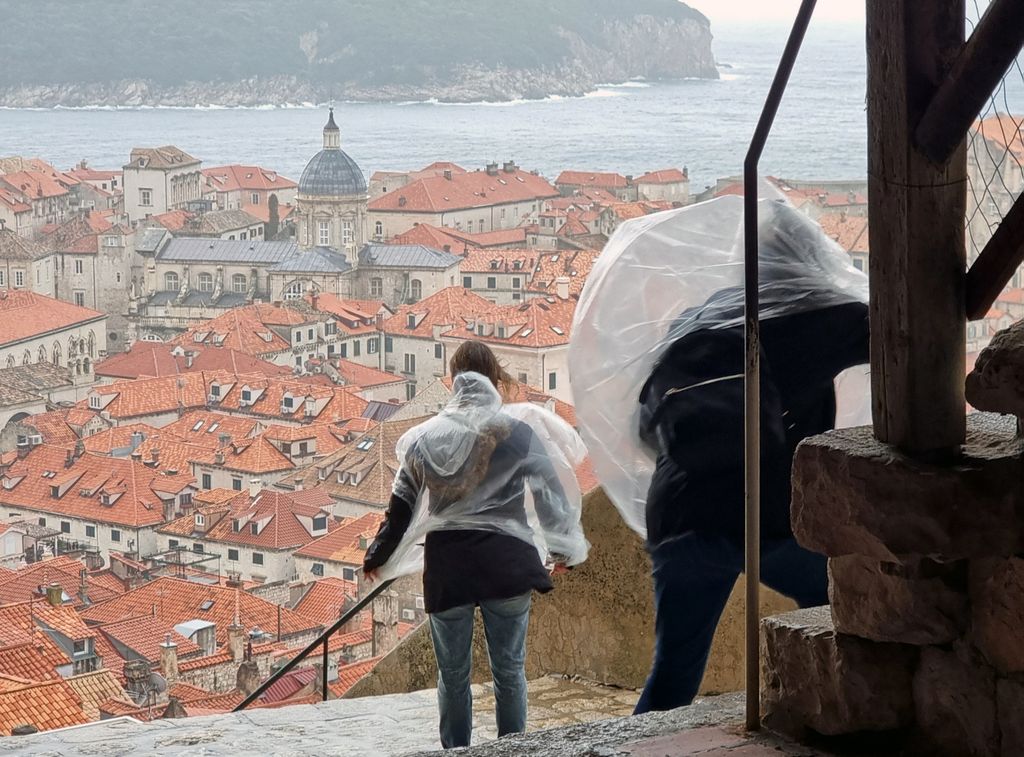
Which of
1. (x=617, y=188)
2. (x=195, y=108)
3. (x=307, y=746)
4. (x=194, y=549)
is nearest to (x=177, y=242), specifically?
(x=195, y=108)

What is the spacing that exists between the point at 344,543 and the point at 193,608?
296 centimetres

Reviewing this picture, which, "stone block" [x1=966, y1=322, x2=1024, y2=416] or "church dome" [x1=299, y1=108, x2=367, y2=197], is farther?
"church dome" [x1=299, y1=108, x2=367, y2=197]

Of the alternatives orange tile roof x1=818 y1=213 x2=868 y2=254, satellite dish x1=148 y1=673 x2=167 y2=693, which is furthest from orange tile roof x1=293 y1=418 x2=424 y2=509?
orange tile roof x1=818 y1=213 x2=868 y2=254

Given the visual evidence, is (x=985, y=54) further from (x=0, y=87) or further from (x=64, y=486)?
(x=0, y=87)

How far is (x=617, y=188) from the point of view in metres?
37.8

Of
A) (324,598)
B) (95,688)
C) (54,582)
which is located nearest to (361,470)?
(324,598)

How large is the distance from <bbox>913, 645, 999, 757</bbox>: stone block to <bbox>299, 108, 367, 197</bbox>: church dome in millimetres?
44163

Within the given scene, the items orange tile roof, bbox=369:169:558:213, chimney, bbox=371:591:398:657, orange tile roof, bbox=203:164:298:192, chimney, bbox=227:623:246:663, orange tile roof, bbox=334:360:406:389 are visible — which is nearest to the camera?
chimney, bbox=371:591:398:657

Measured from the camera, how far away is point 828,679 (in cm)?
142

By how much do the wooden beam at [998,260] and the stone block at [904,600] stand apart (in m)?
0.25

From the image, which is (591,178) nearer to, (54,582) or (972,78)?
(54,582)

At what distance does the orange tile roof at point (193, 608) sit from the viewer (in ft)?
70.0

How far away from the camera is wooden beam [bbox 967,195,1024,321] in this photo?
1.27 metres

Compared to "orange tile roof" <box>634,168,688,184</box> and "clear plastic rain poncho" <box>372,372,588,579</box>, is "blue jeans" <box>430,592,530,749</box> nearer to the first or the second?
"clear plastic rain poncho" <box>372,372,588,579</box>
